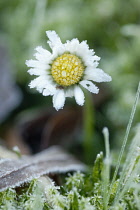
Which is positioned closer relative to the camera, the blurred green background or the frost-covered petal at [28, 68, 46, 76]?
the frost-covered petal at [28, 68, 46, 76]

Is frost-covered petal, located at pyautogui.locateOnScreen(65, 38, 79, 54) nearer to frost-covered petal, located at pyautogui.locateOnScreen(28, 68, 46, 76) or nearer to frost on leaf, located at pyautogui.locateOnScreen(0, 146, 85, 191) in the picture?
frost-covered petal, located at pyautogui.locateOnScreen(28, 68, 46, 76)

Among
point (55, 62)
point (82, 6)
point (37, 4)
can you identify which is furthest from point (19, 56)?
point (55, 62)

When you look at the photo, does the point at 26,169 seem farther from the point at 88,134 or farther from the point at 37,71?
the point at 88,134

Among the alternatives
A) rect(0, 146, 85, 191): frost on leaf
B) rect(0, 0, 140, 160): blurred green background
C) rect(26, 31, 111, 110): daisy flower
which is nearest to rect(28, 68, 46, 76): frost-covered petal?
rect(26, 31, 111, 110): daisy flower

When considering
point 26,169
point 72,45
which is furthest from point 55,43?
point 26,169

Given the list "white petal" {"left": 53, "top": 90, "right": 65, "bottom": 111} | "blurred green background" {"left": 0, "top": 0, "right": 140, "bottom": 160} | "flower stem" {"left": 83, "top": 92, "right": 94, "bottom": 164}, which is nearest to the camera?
"white petal" {"left": 53, "top": 90, "right": 65, "bottom": 111}

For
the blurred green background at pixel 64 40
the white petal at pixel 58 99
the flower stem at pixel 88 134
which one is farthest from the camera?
the blurred green background at pixel 64 40

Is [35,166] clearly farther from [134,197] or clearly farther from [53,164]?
[134,197]

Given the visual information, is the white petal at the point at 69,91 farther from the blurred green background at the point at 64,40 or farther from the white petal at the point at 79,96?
the blurred green background at the point at 64,40

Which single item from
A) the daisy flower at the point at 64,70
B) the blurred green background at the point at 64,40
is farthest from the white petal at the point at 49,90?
the blurred green background at the point at 64,40
